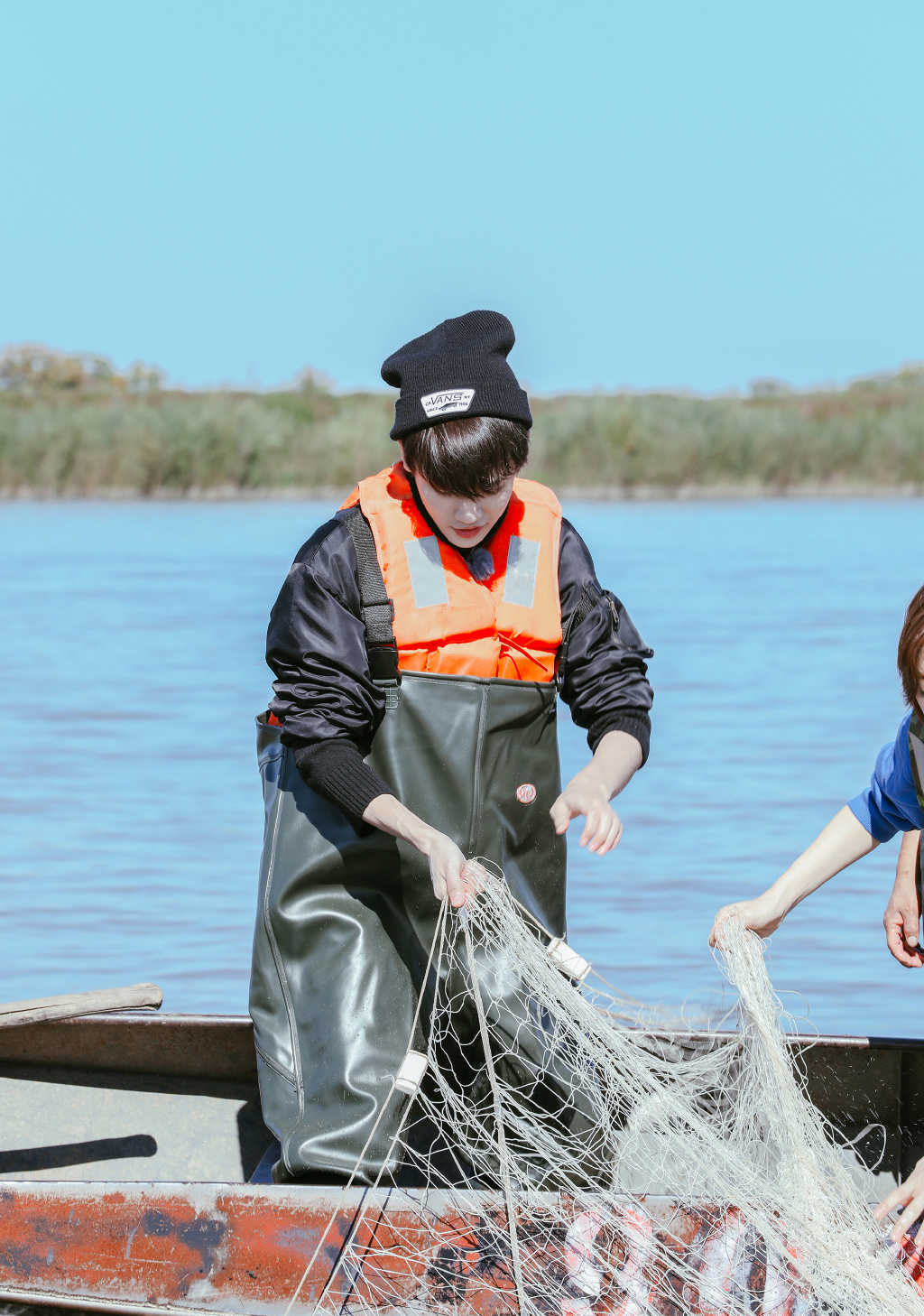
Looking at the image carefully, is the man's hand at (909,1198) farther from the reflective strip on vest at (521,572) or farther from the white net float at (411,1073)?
the reflective strip on vest at (521,572)

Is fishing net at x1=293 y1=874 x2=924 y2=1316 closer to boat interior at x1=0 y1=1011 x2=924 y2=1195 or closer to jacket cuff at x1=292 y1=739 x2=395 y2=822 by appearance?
jacket cuff at x1=292 y1=739 x2=395 y2=822

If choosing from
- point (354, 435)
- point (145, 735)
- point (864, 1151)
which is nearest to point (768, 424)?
point (354, 435)

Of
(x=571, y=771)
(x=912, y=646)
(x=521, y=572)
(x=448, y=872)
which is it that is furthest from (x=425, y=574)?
(x=571, y=771)

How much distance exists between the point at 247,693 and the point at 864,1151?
898 cm

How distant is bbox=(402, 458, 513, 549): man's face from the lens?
3213mm

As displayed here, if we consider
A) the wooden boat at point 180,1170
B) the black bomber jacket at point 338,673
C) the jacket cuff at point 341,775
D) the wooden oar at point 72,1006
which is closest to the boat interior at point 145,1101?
the wooden boat at point 180,1170

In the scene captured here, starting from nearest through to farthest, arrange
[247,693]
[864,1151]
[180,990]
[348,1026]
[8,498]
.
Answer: [348,1026] < [864,1151] < [180,990] < [247,693] < [8,498]

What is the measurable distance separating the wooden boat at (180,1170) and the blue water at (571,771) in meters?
1.32

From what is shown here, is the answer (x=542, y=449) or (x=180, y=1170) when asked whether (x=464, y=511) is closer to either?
(x=180, y=1170)

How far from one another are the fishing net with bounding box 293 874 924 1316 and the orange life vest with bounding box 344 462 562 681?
0.41 metres

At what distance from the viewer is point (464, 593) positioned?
332cm

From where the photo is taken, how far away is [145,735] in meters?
11.1

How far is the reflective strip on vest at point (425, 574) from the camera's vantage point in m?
3.29

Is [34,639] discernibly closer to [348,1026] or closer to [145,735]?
[145,735]
